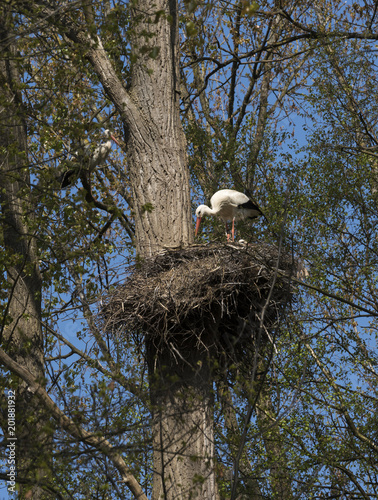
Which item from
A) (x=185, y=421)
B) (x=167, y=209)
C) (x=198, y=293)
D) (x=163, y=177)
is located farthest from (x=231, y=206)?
(x=185, y=421)

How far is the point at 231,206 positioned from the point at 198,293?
406 cm

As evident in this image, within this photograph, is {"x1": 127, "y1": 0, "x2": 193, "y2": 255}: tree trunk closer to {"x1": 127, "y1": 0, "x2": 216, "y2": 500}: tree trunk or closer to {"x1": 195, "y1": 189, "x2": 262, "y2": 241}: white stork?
{"x1": 127, "y1": 0, "x2": 216, "y2": 500}: tree trunk

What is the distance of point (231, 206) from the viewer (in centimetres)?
959

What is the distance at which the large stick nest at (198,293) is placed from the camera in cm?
574

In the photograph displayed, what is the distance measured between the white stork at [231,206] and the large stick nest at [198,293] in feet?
10.2

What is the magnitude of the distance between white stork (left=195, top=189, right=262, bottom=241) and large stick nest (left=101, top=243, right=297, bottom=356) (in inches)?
123

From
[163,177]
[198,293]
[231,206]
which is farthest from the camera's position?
[231,206]

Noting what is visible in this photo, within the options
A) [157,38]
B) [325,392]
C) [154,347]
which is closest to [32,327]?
[154,347]

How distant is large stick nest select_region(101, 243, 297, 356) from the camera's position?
574 cm

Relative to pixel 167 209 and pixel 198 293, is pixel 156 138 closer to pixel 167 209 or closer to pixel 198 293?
pixel 167 209

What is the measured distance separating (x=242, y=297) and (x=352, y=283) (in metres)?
5.61

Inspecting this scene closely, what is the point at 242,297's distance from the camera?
6.20m

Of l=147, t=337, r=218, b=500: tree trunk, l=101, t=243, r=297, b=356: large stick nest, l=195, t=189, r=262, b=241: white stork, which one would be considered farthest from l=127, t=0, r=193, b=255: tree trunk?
l=195, t=189, r=262, b=241: white stork

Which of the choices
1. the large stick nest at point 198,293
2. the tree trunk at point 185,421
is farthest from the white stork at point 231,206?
the tree trunk at point 185,421
